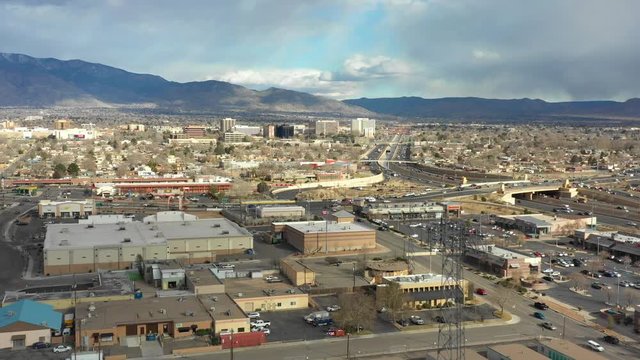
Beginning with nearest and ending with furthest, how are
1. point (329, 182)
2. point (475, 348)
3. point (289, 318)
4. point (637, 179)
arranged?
point (475, 348) < point (289, 318) < point (329, 182) < point (637, 179)

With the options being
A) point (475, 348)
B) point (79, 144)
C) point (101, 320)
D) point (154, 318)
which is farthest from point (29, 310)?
point (79, 144)

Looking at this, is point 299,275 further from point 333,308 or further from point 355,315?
point 355,315

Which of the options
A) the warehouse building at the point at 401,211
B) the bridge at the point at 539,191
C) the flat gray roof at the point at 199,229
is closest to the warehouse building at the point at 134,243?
the flat gray roof at the point at 199,229

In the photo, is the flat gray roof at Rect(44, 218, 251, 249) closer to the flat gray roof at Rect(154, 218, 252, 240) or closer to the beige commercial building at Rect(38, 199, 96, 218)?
the flat gray roof at Rect(154, 218, 252, 240)

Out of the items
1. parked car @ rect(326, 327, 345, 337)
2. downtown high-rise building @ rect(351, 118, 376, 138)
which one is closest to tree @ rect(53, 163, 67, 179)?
parked car @ rect(326, 327, 345, 337)

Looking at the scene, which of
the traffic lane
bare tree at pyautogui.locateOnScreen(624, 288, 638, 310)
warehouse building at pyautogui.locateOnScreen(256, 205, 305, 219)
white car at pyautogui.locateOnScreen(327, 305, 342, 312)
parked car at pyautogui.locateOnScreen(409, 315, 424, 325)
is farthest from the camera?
the traffic lane

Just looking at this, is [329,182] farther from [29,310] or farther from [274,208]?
[29,310]
